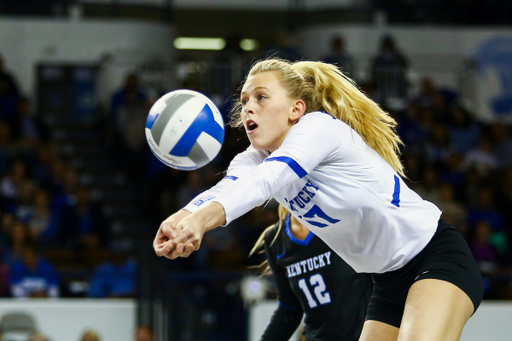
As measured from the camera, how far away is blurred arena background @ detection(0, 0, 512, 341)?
7.12 m

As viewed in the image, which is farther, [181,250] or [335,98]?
[335,98]

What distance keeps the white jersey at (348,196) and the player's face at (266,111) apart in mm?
132

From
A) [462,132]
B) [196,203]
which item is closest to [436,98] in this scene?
[462,132]

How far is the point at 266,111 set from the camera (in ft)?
8.75

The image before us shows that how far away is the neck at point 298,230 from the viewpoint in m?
3.70

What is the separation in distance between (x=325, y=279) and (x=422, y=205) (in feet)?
2.95

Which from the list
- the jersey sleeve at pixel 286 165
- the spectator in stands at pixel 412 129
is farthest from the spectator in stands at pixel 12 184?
the jersey sleeve at pixel 286 165

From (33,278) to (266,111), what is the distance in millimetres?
5535

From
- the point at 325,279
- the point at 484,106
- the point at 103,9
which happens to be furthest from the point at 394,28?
the point at 325,279

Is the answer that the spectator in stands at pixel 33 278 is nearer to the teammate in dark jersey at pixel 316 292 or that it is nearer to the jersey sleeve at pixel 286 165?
the teammate in dark jersey at pixel 316 292

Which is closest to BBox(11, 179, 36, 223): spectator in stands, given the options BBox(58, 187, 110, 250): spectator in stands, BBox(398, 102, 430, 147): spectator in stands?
BBox(58, 187, 110, 250): spectator in stands

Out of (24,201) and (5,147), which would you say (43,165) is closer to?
(5,147)

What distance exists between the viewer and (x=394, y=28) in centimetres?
1305

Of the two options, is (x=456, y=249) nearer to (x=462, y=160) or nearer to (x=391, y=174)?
(x=391, y=174)
